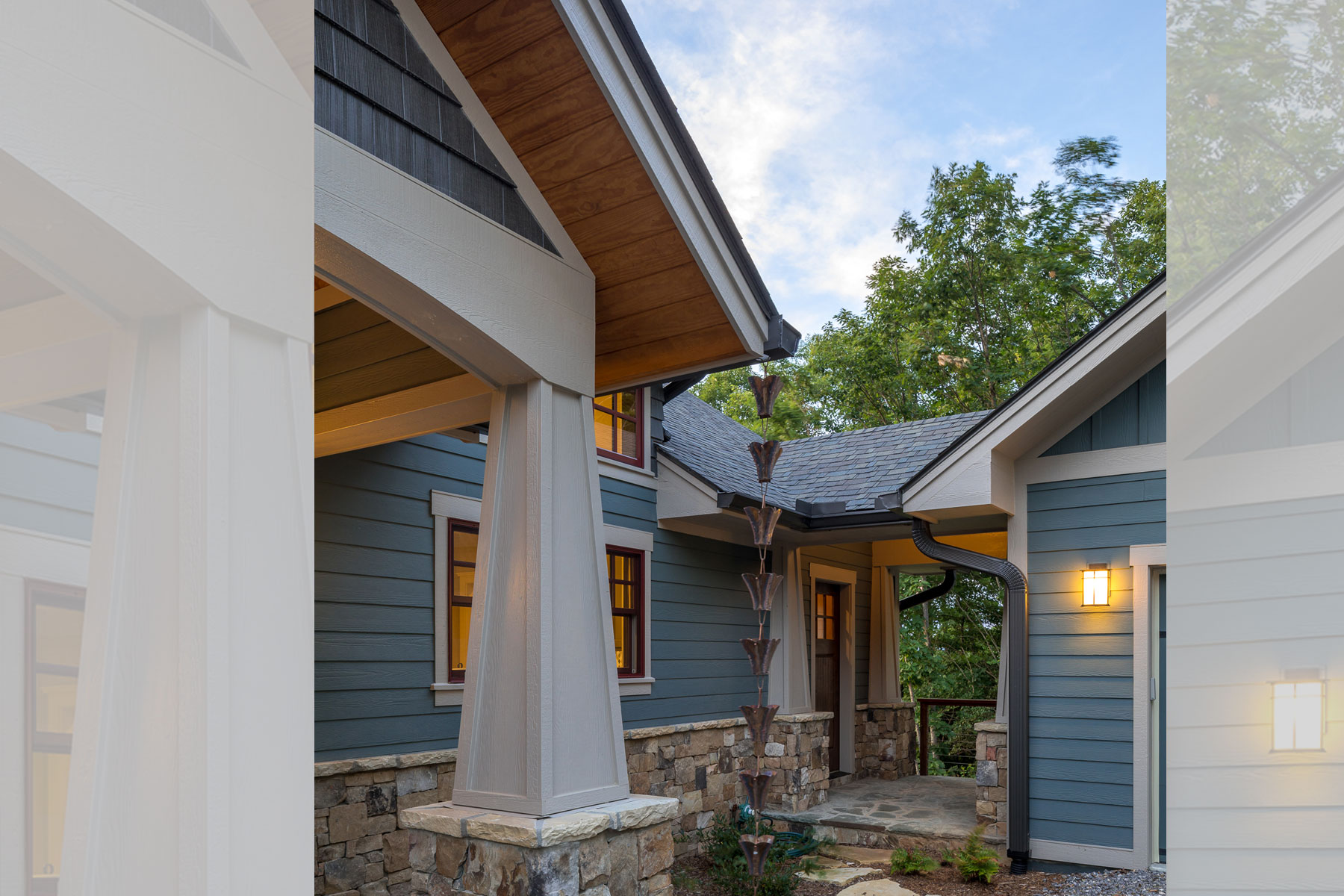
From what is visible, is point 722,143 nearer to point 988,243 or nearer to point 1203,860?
point 988,243

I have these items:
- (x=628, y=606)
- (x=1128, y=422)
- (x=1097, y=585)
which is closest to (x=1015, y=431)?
(x=1128, y=422)

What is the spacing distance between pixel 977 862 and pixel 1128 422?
2.90 m

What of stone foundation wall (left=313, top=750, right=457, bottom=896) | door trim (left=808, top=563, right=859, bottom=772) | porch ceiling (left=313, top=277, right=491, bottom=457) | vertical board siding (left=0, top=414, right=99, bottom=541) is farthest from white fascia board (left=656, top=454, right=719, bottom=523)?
vertical board siding (left=0, top=414, right=99, bottom=541)

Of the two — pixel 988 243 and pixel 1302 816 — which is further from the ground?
pixel 988 243

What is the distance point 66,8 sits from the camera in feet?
3.68

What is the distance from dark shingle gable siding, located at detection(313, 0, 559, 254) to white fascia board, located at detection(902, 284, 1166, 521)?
365 centimetres

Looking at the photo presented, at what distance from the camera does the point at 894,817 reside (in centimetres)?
718

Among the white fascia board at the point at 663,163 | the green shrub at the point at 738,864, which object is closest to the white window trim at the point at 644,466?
the green shrub at the point at 738,864

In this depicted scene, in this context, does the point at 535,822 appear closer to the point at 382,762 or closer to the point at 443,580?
the point at 382,762

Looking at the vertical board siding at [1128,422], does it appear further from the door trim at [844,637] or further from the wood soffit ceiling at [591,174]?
the door trim at [844,637]

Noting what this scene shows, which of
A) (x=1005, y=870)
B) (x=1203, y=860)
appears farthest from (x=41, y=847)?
(x=1005, y=870)

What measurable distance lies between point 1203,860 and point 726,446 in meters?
8.67

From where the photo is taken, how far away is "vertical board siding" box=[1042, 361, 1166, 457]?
18.2 feet

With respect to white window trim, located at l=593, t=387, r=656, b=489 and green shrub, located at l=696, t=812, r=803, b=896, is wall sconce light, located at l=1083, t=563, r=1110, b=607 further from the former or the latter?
white window trim, located at l=593, t=387, r=656, b=489
